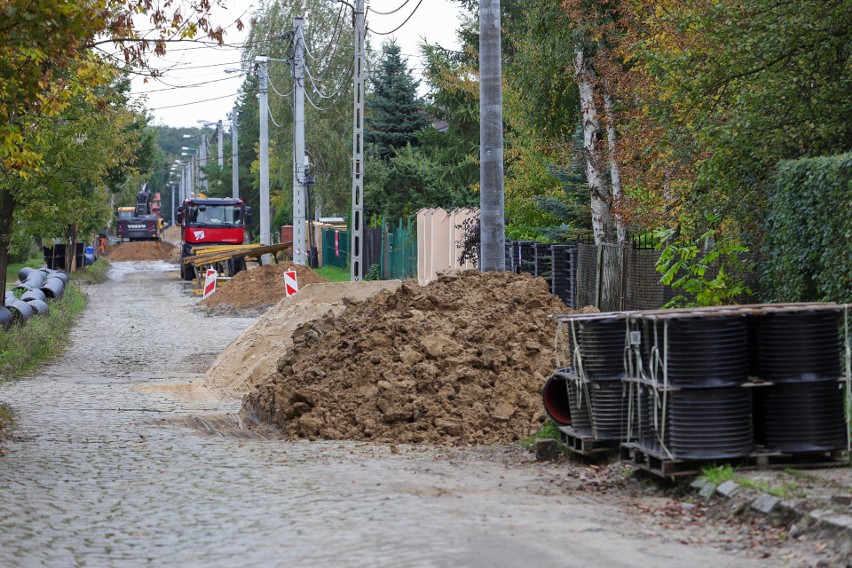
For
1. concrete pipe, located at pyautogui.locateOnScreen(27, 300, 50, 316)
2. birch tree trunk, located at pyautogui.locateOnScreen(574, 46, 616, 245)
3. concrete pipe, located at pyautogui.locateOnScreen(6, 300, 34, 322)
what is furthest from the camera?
concrete pipe, located at pyautogui.locateOnScreen(27, 300, 50, 316)

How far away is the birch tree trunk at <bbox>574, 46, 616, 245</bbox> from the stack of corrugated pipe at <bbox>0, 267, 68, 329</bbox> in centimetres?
1249

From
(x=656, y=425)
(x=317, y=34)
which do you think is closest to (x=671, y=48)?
(x=656, y=425)

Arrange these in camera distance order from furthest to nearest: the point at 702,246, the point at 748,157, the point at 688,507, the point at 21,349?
1. the point at 21,349
2. the point at 702,246
3. the point at 748,157
4. the point at 688,507

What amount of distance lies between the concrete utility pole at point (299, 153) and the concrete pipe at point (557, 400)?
2437 cm

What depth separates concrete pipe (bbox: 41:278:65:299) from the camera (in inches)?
1359

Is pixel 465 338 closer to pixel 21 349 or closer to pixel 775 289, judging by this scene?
pixel 775 289

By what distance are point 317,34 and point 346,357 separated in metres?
52.7

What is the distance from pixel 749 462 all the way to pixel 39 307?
22.8 metres

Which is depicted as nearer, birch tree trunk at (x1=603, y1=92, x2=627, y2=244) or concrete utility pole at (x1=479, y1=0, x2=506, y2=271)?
concrete utility pole at (x1=479, y1=0, x2=506, y2=271)

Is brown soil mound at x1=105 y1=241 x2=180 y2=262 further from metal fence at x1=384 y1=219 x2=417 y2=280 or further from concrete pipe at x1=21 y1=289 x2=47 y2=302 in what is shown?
concrete pipe at x1=21 y1=289 x2=47 y2=302

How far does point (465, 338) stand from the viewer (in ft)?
43.8

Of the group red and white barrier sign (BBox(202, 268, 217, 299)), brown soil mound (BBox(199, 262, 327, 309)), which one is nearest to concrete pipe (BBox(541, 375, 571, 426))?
brown soil mound (BBox(199, 262, 327, 309))

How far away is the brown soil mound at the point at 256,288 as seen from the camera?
36344 millimetres

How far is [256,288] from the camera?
123 feet
